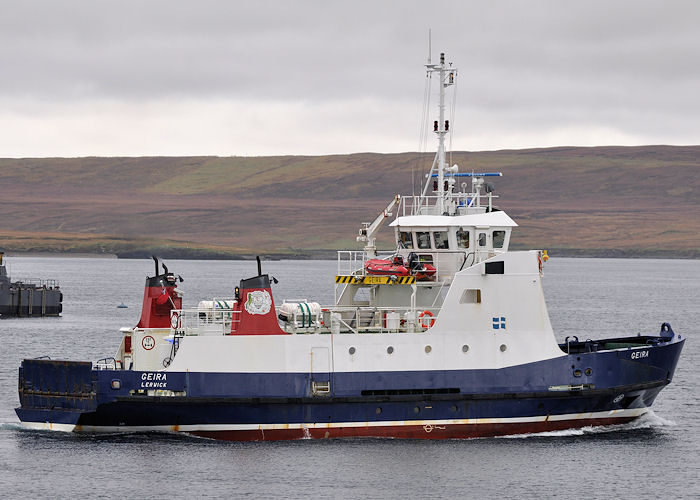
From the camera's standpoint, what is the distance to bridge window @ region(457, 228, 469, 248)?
26.0m

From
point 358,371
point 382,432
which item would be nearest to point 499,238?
point 358,371

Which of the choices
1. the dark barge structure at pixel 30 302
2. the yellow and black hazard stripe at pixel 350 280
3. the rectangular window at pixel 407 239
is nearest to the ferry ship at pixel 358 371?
the yellow and black hazard stripe at pixel 350 280

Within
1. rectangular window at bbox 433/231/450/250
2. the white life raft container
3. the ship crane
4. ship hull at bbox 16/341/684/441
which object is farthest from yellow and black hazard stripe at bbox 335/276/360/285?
ship hull at bbox 16/341/684/441

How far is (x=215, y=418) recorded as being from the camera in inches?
942

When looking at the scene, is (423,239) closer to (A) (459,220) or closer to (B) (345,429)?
(A) (459,220)

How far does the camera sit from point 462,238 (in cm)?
2606

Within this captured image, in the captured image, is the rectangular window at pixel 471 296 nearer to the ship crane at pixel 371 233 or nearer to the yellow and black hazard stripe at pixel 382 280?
the yellow and black hazard stripe at pixel 382 280

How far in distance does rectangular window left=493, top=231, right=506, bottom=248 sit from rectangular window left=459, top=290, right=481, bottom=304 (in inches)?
73.9

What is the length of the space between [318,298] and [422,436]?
169 ft

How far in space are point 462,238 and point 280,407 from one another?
6.00 meters

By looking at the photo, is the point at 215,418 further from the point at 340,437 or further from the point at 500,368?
the point at 500,368

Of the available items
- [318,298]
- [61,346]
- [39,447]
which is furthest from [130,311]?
[39,447]

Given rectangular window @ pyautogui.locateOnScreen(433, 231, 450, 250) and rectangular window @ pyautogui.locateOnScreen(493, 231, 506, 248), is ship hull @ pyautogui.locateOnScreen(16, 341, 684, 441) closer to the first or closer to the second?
rectangular window @ pyautogui.locateOnScreen(493, 231, 506, 248)

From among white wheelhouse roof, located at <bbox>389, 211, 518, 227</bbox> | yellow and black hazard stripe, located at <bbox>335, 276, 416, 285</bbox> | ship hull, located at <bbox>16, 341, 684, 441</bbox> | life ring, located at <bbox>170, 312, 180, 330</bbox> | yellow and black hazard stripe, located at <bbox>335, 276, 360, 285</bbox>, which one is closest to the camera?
ship hull, located at <bbox>16, 341, 684, 441</bbox>
